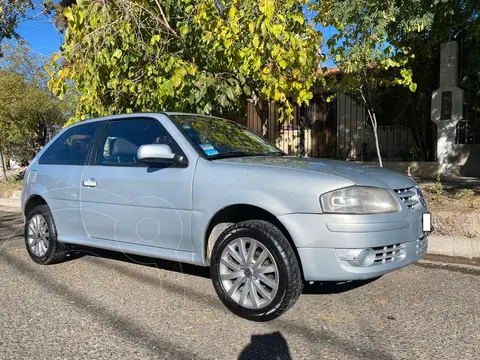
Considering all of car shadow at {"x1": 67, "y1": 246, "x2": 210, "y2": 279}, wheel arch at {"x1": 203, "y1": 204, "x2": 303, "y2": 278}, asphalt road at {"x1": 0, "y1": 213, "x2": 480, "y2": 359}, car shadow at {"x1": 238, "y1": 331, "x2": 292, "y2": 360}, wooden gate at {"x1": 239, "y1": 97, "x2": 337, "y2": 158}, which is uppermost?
wooden gate at {"x1": 239, "y1": 97, "x2": 337, "y2": 158}

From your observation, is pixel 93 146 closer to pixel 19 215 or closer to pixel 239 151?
pixel 239 151

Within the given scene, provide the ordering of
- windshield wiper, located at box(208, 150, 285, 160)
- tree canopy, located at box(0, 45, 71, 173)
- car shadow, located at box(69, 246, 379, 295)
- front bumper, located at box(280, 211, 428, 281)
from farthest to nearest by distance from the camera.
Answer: tree canopy, located at box(0, 45, 71, 173) < car shadow, located at box(69, 246, 379, 295) < windshield wiper, located at box(208, 150, 285, 160) < front bumper, located at box(280, 211, 428, 281)

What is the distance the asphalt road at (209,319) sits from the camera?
10.4 ft

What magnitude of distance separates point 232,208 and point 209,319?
951 millimetres

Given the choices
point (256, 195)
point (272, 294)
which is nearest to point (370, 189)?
point (256, 195)

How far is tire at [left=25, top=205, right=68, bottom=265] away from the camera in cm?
528

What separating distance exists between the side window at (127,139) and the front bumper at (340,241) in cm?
170

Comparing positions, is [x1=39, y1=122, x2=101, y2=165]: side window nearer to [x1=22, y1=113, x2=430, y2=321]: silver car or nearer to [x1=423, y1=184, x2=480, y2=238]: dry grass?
[x1=22, y1=113, x2=430, y2=321]: silver car

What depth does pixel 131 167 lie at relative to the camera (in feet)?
14.7

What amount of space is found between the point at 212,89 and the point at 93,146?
8.08 ft

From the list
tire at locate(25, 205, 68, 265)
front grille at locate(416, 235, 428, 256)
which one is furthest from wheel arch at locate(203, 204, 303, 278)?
tire at locate(25, 205, 68, 265)

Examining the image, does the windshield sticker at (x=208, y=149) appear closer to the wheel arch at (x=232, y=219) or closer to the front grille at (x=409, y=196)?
the wheel arch at (x=232, y=219)

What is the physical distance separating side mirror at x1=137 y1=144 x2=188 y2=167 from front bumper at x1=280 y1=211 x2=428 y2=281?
1.18 meters

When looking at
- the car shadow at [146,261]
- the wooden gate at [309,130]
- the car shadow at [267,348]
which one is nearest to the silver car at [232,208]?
the car shadow at [267,348]
